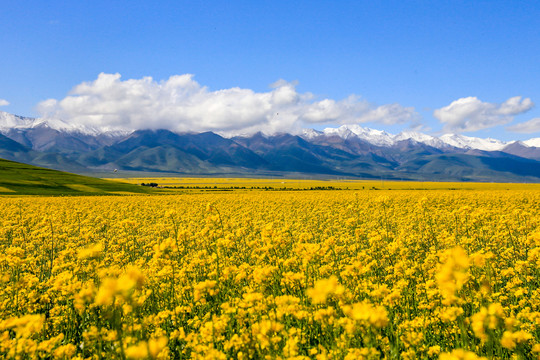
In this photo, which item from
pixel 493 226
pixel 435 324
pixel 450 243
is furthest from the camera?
pixel 493 226

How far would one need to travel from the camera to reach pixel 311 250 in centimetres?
641

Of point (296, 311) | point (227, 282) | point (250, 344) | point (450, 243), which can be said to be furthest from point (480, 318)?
point (450, 243)

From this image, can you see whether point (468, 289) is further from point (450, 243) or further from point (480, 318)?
point (450, 243)

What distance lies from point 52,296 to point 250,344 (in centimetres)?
566

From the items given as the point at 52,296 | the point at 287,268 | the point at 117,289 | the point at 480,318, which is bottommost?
the point at 52,296

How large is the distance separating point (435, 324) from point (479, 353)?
108cm

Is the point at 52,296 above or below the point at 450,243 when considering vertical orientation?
below

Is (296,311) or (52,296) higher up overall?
(296,311)

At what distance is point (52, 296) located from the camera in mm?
7637

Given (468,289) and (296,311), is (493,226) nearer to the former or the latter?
(468,289)

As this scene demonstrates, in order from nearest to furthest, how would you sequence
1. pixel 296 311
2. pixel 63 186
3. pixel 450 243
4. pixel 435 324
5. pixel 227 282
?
pixel 296 311 → pixel 435 324 → pixel 227 282 → pixel 450 243 → pixel 63 186

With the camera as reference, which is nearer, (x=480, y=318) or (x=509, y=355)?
(x=480, y=318)

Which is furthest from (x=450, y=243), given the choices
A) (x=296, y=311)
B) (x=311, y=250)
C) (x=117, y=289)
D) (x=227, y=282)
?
(x=117, y=289)

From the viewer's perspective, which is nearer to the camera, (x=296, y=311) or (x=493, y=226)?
(x=296, y=311)
